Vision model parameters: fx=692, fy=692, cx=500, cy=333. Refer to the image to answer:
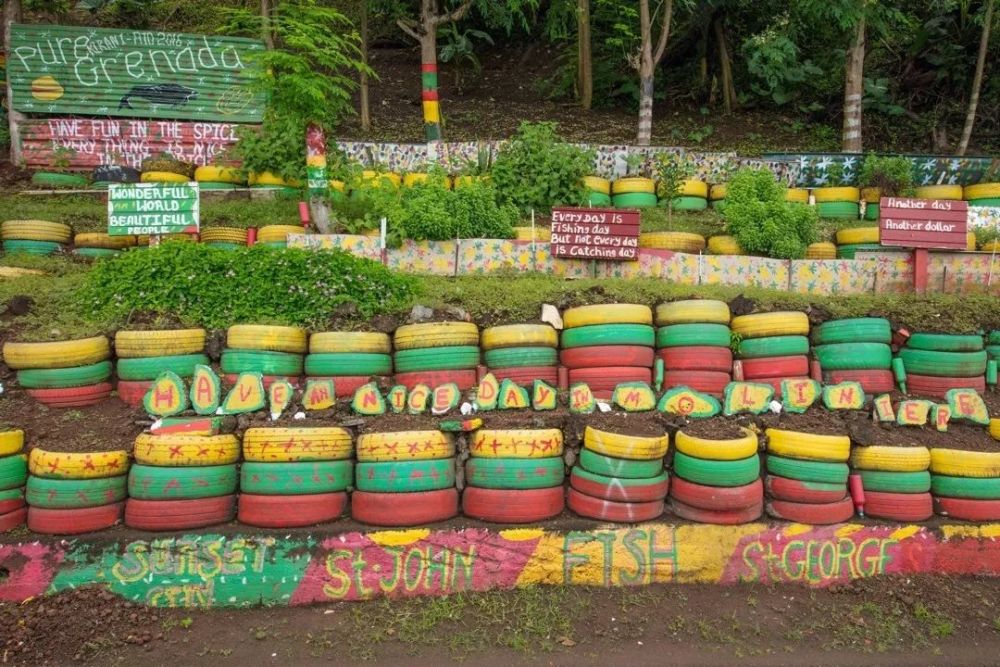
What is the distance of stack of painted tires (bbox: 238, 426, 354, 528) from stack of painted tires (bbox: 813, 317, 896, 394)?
14.7 feet

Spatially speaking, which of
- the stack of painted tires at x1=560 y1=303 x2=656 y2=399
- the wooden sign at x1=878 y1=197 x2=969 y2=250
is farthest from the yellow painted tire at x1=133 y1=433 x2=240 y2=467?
the wooden sign at x1=878 y1=197 x2=969 y2=250

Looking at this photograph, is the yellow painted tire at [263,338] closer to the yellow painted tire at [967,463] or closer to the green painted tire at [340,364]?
the green painted tire at [340,364]

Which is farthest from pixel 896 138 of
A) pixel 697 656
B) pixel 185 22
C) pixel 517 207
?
A: pixel 185 22

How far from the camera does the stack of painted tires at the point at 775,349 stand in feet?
20.6

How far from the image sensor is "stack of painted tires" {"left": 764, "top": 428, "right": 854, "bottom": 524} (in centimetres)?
525

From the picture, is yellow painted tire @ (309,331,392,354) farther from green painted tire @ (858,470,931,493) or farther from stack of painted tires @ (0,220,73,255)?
stack of painted tires @ (0,220,73,255)

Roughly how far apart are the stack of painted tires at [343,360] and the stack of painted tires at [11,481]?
214 cm

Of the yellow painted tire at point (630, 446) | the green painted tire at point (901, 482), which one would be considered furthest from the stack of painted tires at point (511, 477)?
the green painted tire at point (901, 482)

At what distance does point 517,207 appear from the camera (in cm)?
994

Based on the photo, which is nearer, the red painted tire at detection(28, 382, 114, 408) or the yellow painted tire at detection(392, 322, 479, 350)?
the red painted tire at detection(28, 382, 114, 408)

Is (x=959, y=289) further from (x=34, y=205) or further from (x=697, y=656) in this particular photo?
(x=34, y=205)

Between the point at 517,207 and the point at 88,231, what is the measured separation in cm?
568

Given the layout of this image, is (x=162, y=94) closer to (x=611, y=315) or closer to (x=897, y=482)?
(x=611, y=315)

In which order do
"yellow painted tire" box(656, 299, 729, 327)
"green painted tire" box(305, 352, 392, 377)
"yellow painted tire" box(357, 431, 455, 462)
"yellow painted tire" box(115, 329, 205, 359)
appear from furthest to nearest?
"yellow painted tire" box(656, 299, 729, 327), "green painted tire" box(305, 352, 392, 377), "yellow painted tire" box(115, 329, 205, 359), "yellow painted tire" box(357, 431, 455, 462)
